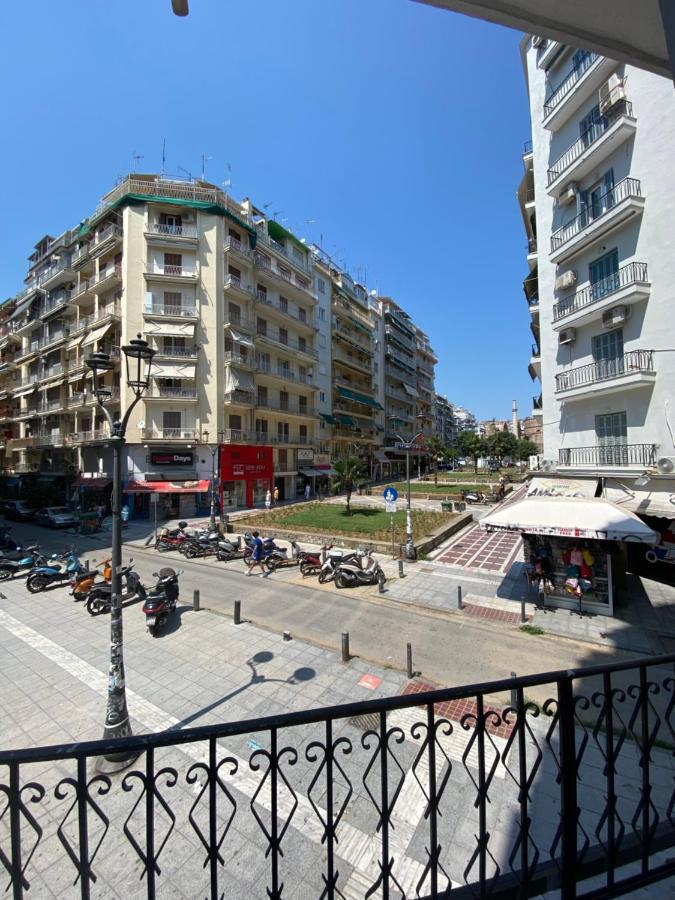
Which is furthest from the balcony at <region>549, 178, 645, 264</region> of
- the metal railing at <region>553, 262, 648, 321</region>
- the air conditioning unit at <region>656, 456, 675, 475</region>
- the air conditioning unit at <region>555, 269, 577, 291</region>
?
the air conditioning unit at <region>656, 456, 675, 475</region>

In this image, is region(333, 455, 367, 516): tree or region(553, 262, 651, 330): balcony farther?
region(333, 455, 367, 516): tree

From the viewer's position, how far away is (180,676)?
7.43 metres

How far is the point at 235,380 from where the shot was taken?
2778cm

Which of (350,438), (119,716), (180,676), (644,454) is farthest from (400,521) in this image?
(350,438)

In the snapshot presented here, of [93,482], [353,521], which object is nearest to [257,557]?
[353,521]

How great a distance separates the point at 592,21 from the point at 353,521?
822 inches

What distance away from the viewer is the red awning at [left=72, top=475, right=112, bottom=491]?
27.3 m

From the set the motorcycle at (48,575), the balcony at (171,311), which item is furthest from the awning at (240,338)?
the motorcycle at (48,575)

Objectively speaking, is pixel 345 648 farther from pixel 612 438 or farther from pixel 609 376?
pixel 609 376

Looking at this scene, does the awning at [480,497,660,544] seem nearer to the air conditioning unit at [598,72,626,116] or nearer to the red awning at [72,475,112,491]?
the air conditioning unit at [598,72,626,116]

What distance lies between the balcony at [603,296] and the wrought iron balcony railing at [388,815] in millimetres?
11851

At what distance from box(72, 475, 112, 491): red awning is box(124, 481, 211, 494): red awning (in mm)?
2351

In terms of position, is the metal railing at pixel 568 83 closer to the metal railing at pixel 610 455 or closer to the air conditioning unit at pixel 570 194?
the air conditioning unit at pixel 570 194

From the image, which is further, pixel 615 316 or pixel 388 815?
pixel 615 316
